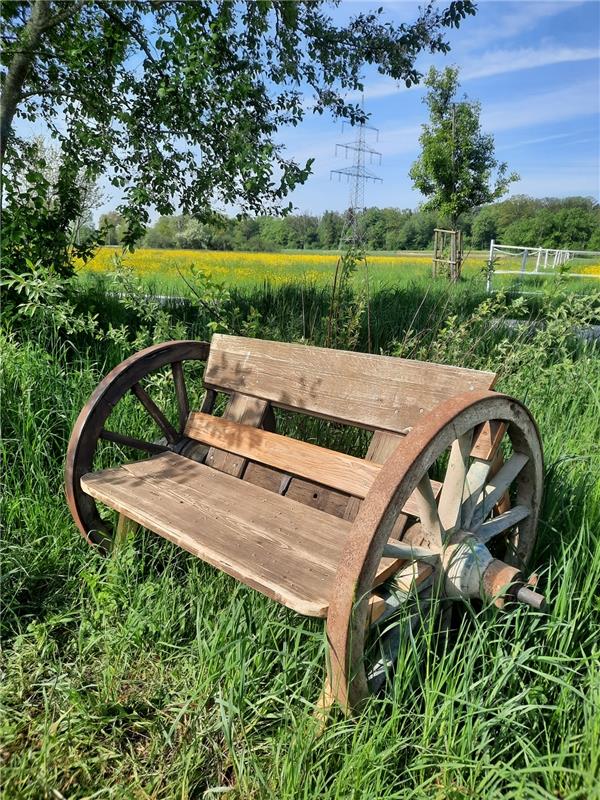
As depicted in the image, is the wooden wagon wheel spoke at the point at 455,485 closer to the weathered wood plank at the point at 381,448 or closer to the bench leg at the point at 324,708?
the weathered wood plank at the point at 381,448

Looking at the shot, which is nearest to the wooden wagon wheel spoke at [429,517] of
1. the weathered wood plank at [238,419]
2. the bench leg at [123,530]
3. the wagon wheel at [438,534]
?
the wagon wheel at [438,534]

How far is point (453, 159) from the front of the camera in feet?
60.2

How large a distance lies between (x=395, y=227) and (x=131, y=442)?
4.75 m

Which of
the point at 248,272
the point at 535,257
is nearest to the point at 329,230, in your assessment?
the point at 248,272

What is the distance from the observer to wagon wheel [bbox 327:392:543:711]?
136 cm

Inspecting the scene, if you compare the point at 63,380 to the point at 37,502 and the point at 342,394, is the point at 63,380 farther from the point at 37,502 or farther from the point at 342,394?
the point at 342,394

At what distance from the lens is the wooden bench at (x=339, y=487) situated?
143 centimetres

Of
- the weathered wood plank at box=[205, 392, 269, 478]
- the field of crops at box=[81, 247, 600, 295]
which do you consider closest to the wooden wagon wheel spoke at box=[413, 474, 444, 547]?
the weathered wood plank at box=[205, 392, 269, 478]

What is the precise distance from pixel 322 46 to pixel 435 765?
4737 millimetres

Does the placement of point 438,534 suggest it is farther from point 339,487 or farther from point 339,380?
point 339,380

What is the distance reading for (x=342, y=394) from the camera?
2090mm

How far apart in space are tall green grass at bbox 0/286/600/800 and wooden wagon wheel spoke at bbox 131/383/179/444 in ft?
1.63

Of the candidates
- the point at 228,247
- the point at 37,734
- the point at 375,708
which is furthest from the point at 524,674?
the point at 228,247

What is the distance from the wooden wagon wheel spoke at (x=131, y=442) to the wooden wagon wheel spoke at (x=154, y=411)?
0.06 metres
